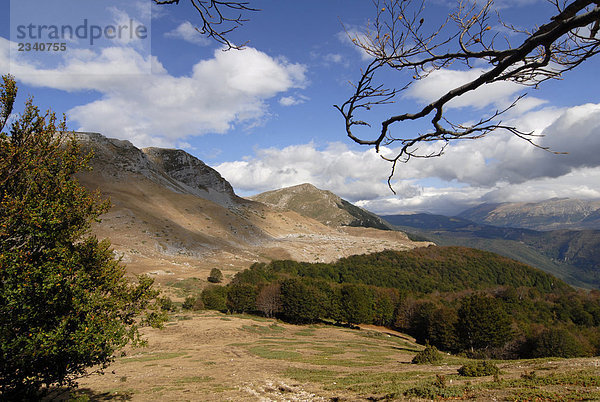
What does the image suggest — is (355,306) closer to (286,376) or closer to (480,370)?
(286,376)

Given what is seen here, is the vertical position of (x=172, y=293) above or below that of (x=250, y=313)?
above

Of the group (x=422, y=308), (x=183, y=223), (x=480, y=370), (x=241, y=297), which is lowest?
(x=422, y=308)

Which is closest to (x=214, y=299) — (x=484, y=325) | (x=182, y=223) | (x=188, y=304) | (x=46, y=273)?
(x=188, y=304)

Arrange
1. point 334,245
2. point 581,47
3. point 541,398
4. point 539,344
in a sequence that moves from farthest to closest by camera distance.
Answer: point 334,245, point 539,344, point 541,398, point 581,47

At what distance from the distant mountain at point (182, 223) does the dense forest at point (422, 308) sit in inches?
783

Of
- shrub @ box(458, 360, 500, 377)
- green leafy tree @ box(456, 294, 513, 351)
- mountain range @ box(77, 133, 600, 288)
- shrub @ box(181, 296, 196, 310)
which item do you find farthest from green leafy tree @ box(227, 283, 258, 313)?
shrub @ box(458, 360, 500, 377)

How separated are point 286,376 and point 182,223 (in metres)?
99.5

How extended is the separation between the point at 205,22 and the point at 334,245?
14875 centimetres

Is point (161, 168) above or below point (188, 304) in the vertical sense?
above

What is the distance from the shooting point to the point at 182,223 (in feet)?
370

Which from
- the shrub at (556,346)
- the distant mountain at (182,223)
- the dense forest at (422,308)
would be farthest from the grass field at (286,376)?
the distant mountain at (182,223)

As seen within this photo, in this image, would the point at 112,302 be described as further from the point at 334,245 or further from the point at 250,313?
the point at 334,245

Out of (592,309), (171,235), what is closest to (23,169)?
(171,235)

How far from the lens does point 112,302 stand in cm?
1149
